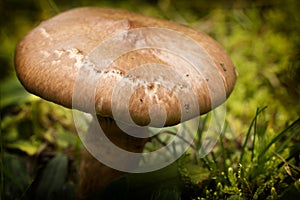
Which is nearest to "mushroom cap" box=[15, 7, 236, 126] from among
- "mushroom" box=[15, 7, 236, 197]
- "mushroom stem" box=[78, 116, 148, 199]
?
"mushroom" box=[15, 7, 236, 197]

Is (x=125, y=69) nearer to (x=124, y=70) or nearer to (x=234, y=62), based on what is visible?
(x=124, y=70)

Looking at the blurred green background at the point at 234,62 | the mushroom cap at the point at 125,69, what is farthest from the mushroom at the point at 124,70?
the blurred green background at the point at 234,62

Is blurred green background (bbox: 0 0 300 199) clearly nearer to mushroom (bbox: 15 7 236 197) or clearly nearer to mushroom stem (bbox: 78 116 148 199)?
mushroom stem (bbox: 78 116 148 199)

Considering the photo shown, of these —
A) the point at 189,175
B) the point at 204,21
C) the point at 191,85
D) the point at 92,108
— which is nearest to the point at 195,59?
the point at 191,85

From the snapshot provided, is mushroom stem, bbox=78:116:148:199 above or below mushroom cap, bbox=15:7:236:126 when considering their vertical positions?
below

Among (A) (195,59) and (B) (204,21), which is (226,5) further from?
(A) (195,59)

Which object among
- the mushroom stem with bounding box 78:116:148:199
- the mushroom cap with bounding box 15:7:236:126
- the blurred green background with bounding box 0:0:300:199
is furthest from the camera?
the blurred green background with bounding box 0:0:300:199

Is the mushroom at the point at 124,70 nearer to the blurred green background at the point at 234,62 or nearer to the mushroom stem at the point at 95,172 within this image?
the mushroom stem at the point at 95,172
